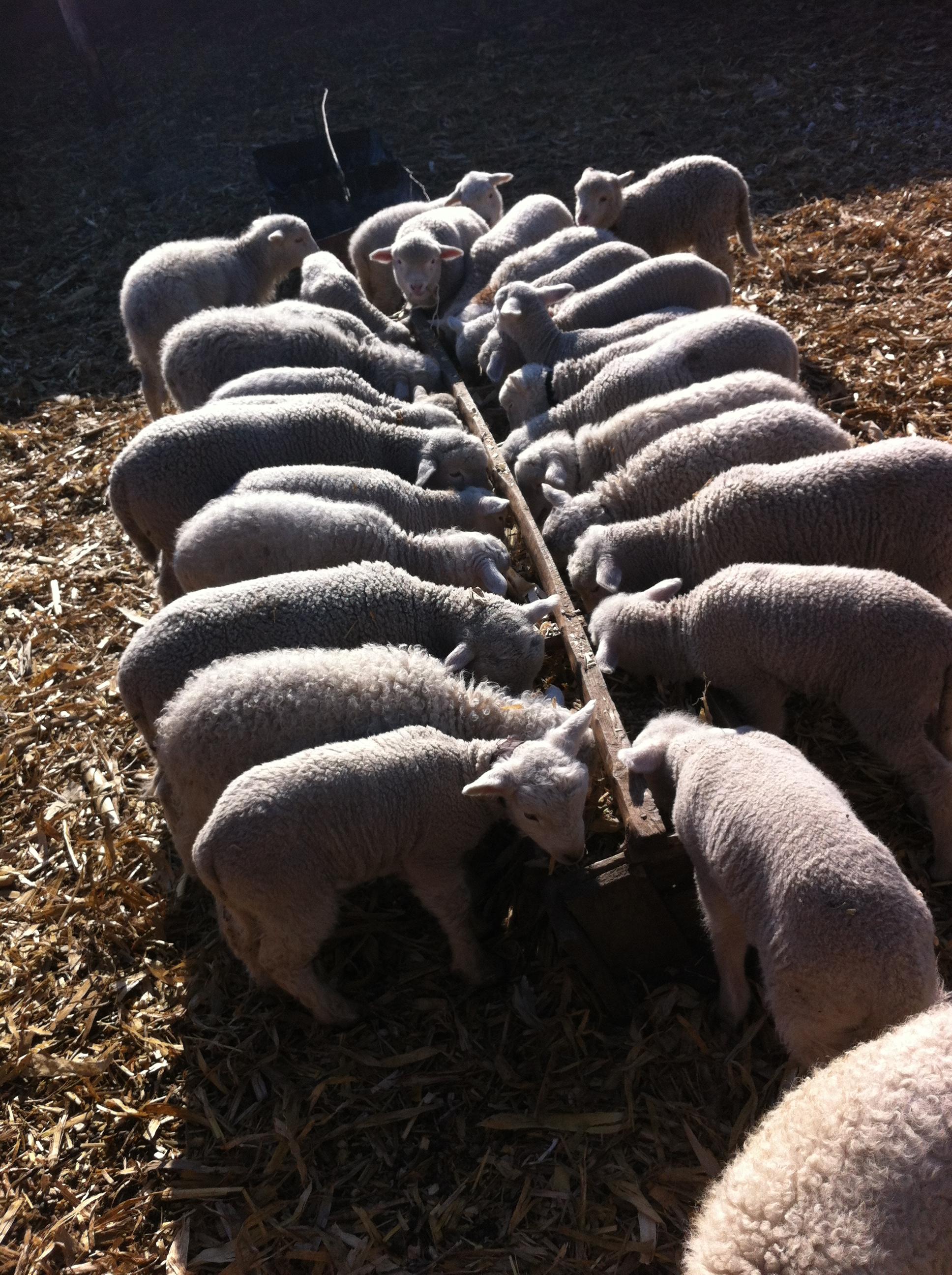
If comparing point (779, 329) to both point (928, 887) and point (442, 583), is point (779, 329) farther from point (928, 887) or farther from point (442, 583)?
point (928, 887)

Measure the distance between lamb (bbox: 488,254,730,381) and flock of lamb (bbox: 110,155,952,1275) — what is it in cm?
3

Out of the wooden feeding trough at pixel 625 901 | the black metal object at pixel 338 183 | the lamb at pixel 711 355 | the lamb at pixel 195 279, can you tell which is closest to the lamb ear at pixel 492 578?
the wooden feeding trough at pixel 625 901

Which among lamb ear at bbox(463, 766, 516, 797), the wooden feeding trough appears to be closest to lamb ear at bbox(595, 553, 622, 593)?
the wooden feeding trough

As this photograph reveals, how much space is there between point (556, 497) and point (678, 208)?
371 centimetres

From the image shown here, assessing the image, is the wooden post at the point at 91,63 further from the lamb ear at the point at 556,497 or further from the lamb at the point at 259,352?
the lamb ear at the point at 556,497

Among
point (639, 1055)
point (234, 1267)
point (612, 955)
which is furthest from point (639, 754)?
point (234, 1267)

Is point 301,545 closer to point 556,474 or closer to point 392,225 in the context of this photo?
point 556,474

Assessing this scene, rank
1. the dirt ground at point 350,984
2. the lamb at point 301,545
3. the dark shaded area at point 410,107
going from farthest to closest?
the dark shaded area at point 410,107
the lamb at point 301,545
the dirt ground at point 350,984

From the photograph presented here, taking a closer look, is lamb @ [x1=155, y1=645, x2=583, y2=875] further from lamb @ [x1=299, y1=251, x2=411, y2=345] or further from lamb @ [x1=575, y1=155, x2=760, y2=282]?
lamb @ [x1=575, y1=155, x2=760, y2=282]

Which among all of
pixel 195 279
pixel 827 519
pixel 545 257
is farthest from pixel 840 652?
pixel 195 279

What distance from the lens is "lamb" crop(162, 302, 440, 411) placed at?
6.16 meters

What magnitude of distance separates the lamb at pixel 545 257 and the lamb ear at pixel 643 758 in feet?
15.9

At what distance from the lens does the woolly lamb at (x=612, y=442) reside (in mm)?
5180

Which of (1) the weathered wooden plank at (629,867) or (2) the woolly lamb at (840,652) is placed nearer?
(1) the weathered wooden plank at (629,867)
